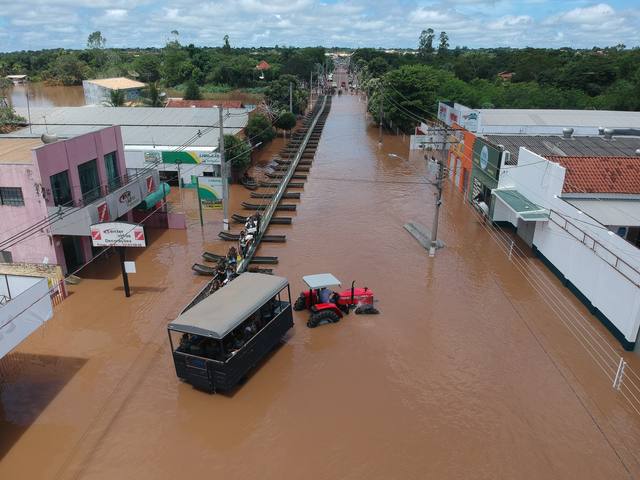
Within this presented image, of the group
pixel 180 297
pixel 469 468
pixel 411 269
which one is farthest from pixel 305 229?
pixel 469 468

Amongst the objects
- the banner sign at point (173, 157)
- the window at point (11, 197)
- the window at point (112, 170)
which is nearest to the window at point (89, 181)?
the window at point (112, 170)

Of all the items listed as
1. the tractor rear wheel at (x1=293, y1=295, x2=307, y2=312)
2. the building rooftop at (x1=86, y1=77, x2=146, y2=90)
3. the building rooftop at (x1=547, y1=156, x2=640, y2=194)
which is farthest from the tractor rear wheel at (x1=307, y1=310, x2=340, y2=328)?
the building rooftop at (x1=86, y1=77, x2=146, y2=90)

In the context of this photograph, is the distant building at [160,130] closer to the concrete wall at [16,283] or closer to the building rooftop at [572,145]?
the concrete wall at [16,283]

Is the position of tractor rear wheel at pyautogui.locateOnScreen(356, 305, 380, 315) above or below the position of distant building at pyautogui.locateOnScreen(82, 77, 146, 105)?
below

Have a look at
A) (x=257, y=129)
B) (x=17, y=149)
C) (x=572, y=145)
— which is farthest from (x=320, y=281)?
(x=257, y=129)

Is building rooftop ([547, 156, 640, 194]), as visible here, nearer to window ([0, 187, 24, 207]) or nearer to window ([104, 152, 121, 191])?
window ([104, 152, 121, 191])
